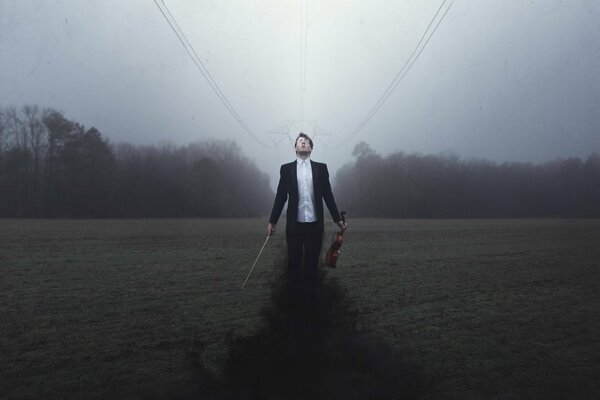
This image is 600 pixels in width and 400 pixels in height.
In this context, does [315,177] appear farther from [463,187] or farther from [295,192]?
[463,187]

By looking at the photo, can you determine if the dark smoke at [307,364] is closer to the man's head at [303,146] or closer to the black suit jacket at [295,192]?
the black suit jacket at [295,192]

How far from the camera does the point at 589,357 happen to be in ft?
15.3

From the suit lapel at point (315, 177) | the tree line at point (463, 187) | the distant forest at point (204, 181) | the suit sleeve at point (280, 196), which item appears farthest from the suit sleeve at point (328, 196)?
the tree line at point (463, 187)

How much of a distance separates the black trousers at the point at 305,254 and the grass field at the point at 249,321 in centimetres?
96

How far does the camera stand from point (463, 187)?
135 feet

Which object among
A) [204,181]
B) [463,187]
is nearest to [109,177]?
[204,181]

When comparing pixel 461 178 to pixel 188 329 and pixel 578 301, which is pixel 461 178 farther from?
pixel 188 329

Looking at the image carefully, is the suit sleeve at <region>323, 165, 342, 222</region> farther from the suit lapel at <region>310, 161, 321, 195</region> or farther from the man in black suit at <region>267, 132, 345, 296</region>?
the suit lapel at <region>310, 161, 321, 195</region>

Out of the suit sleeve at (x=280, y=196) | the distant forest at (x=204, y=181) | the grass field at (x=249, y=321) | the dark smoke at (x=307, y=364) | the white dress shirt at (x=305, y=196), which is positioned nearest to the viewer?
the dark smoke at (x=307, y=364)

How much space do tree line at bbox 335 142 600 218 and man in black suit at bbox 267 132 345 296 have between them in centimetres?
1836

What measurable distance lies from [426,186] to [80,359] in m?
42.0

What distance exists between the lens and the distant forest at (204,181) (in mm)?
25219

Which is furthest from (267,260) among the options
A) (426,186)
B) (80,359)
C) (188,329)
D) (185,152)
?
(426,186)

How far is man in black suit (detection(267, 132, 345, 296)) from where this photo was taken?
17.1 feet
